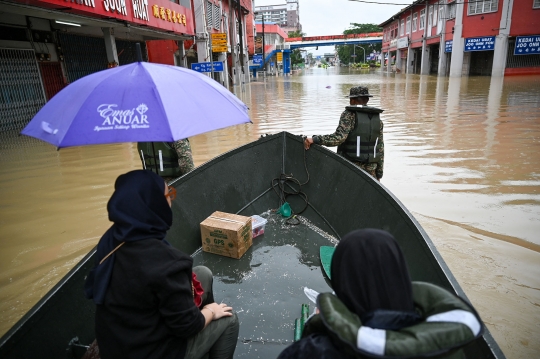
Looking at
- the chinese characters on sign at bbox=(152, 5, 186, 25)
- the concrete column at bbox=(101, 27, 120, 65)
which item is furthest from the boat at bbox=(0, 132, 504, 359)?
the chinese characters on sign at bbox=(152, 5, 186, 25)

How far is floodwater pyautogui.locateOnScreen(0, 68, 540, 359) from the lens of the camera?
3.35m

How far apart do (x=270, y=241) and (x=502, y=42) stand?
27.3 m

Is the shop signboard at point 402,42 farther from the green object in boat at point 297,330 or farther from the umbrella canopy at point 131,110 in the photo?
the umbrella canopy at point 131,110

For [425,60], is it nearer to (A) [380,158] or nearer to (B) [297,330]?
(A) [380,158]

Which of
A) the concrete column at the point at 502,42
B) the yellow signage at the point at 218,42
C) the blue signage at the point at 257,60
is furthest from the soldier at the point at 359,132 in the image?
the blue signage at the point at 257,60

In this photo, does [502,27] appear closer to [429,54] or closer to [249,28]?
[429,54]

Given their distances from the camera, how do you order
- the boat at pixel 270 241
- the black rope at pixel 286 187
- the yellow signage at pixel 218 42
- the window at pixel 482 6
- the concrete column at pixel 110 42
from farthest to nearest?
the window at pixel 482 6, the yellow signage at pixel 218 42, the concrete column at pixel 110 42, the black rope at pixel 286 187, the boat at pixel 270 241

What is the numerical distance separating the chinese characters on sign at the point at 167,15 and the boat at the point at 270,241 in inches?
388

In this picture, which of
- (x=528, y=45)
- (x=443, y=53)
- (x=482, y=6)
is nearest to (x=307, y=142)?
(x=528, y=45)

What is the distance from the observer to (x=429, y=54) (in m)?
35.4

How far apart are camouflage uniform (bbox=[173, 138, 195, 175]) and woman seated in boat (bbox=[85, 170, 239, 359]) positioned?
198cm

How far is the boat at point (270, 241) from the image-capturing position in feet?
6.43

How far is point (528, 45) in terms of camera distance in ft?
76.1

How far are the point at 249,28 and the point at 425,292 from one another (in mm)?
40463
